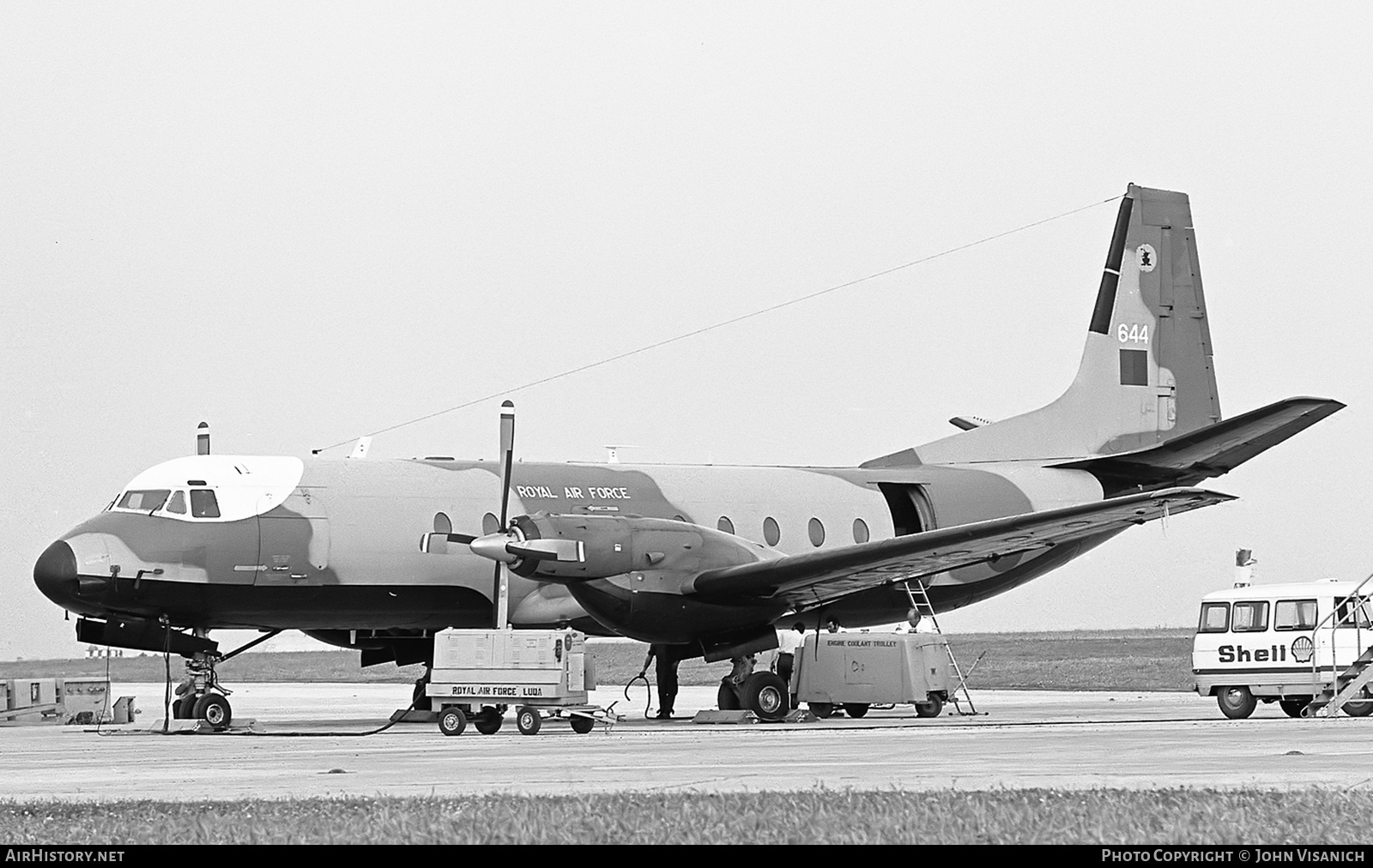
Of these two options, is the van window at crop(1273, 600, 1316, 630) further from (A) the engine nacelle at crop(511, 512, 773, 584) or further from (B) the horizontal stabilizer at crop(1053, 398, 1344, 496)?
(A) the engine nacelle at crop(511, 512, 773, 584)

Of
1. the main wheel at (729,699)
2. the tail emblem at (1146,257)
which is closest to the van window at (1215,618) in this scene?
the main wheel at (729,699)

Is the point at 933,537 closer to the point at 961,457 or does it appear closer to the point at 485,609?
the point at 485,609

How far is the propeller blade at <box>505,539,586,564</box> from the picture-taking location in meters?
21.4

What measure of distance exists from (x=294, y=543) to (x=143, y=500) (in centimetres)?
192

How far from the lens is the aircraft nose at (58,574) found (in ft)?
70.5

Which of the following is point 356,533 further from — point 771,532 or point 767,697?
point 771,532

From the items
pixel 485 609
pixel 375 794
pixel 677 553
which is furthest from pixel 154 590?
pixel 375 794

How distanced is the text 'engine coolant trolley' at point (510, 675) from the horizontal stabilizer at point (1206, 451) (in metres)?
11.2

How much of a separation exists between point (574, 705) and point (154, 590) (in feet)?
17.9

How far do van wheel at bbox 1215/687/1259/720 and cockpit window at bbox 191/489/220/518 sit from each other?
41.8 feet


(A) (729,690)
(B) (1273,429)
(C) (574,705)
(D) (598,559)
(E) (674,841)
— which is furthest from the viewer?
(B) (1273,429)

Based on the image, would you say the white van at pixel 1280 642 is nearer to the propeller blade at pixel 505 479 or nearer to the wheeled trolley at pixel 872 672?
the wheeled trolley at pixel 872 672

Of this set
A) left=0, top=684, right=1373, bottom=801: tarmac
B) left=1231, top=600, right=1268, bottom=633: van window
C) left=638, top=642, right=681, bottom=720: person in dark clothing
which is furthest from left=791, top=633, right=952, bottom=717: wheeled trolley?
left=1231, top=600, right=1268, bottom=633: van window

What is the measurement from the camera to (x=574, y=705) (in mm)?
20406
